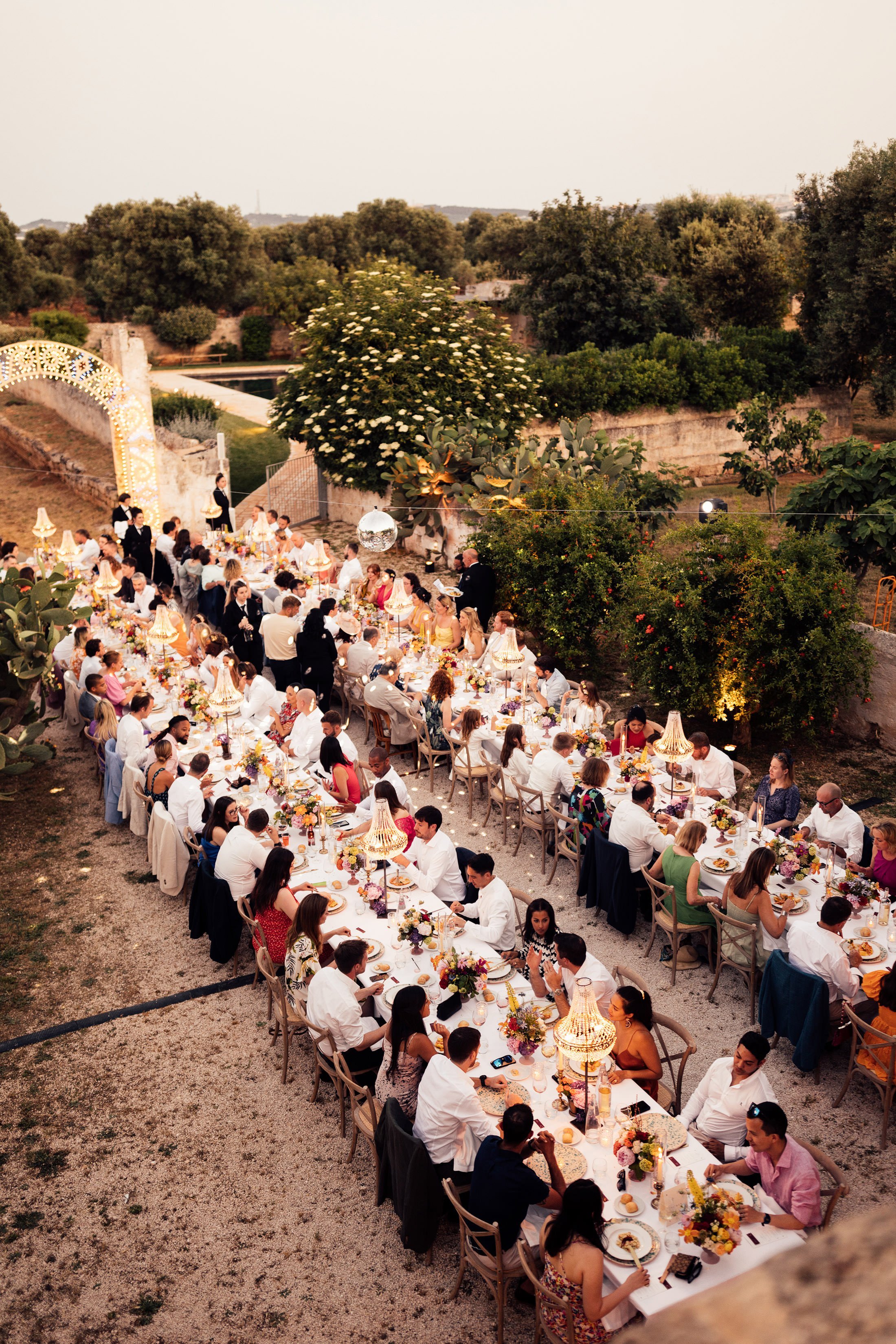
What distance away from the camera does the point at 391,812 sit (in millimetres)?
7750

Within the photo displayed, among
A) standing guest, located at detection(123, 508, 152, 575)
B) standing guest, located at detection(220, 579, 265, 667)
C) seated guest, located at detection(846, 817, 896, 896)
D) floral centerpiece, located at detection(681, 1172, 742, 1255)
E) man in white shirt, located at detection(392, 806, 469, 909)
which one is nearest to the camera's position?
floral centerpiece, located at detection(681, 1172, 742, 1255)

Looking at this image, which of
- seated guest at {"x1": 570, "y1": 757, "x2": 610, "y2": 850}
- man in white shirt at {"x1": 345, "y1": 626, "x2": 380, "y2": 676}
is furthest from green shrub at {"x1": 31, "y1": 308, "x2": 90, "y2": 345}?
seated guest at {"x1": 570, "y1": 757, "x2": 610, "y2": 850}

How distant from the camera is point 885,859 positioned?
23.1ft

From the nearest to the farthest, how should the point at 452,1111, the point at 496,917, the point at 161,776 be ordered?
the point at 452,1111 < the point at 496,917 < the point at 161,776

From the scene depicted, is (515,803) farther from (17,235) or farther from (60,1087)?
(17,235)

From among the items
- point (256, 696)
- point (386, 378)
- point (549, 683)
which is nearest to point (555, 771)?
point (549, 683)

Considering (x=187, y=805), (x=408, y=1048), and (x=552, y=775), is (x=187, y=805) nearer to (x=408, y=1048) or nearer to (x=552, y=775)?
(x=552, y=775)

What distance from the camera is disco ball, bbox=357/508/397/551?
1241 centimetres

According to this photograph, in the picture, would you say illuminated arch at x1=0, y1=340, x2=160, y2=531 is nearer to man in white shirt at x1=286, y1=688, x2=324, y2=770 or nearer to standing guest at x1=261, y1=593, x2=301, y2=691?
standing guest at x1=261, y1=593, x2=301, y2=691

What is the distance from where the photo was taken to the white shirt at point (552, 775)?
885 centimetres

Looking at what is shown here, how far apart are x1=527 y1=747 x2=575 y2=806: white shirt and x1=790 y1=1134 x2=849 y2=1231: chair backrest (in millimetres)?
4141

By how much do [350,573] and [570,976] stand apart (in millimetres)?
8619

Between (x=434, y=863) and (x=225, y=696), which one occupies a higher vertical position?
(x=225, y=696)

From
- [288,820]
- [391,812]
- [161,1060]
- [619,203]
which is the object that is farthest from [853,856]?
[619,203]
